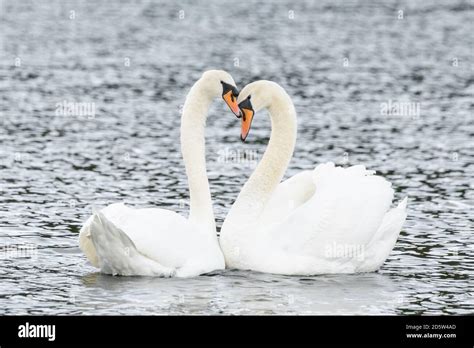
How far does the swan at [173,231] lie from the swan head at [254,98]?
0.53ft

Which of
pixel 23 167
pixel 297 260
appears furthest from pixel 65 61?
pixel 297 260

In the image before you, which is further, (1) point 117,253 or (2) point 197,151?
(2) point 197,151

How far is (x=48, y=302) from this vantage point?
12.6m

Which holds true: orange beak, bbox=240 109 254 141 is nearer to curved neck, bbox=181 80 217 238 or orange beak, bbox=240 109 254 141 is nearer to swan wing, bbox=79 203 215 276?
curved neck, bbox=181 80 217 238

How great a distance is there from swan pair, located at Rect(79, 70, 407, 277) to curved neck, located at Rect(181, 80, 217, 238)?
1 cm

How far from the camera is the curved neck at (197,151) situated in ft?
46.6

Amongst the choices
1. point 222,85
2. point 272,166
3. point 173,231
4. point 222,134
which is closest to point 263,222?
point 272,166

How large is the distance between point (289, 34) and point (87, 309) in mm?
30164

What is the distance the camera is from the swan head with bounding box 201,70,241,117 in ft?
46.3

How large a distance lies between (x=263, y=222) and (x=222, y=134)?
372 inches

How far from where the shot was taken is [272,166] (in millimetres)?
14578

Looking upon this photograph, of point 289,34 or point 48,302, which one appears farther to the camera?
point 289,34

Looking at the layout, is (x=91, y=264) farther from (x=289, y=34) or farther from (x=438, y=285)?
(x=289, y=34)

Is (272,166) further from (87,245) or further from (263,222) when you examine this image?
(87,245)
